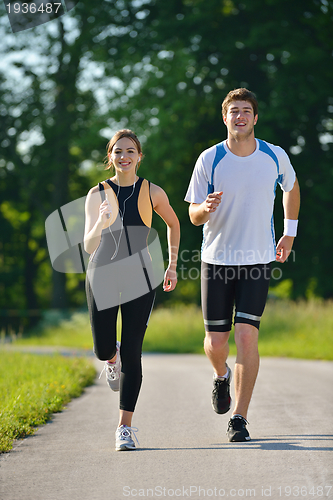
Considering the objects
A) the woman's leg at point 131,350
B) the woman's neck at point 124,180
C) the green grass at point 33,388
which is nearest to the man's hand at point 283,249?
the woman's leg at point 131,350

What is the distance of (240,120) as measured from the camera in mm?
5316

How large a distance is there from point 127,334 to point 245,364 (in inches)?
37.2

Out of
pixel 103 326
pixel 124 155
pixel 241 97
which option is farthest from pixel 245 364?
pixel 241 97

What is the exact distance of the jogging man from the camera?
17.1ft

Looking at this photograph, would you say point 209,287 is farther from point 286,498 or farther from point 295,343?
point 295,343

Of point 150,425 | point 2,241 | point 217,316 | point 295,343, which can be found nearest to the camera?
point 217,316

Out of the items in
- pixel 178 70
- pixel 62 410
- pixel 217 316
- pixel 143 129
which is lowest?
pixel 62 410

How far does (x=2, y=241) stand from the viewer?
43906mm

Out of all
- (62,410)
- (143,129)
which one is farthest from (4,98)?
(62,410)

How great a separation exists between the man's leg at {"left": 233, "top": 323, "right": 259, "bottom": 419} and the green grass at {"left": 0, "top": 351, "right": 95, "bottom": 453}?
1.74m

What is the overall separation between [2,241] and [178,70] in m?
20.9

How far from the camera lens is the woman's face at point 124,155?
16.9 feet

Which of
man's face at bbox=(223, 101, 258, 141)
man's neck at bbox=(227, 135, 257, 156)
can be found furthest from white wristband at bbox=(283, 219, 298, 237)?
man's face at bbox=(223, 101, 258, 141)

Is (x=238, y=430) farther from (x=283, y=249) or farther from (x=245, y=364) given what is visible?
(x=283, y=249)
